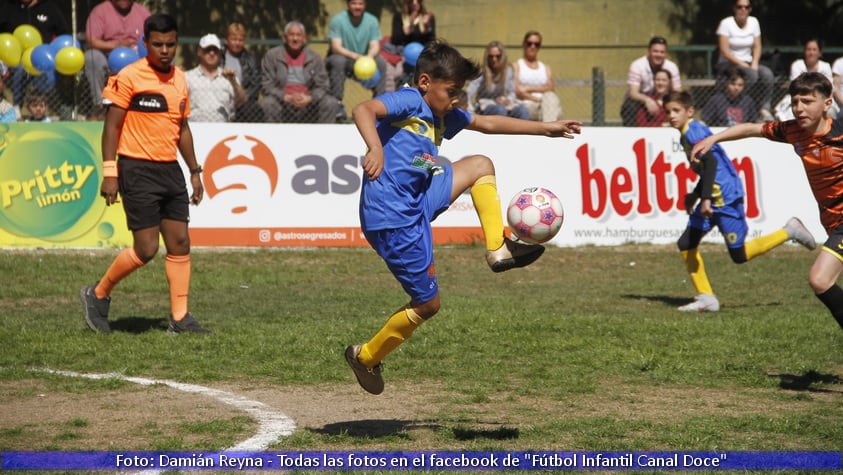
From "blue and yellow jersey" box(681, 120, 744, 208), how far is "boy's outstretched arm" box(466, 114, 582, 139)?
16.3ft

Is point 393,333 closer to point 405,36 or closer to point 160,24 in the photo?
point 160,24

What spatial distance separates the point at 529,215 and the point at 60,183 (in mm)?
9745

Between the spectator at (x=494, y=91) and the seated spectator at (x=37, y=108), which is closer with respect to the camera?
the seated spectator at (x=37, y=108)

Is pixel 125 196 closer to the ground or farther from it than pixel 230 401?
farther from it

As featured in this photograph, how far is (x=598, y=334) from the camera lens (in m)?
10.2

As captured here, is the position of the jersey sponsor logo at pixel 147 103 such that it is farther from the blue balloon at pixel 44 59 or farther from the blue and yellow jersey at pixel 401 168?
the blue balloon at pixel 44 59

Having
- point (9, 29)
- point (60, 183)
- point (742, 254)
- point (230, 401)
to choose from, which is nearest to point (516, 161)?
point (742, 254)

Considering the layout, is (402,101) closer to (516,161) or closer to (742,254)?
(742,254)

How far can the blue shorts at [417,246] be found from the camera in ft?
21.6

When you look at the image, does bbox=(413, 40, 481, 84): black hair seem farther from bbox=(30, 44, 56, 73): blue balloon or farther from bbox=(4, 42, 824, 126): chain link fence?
bbox=(30, 44, 56, 73): blue balloon

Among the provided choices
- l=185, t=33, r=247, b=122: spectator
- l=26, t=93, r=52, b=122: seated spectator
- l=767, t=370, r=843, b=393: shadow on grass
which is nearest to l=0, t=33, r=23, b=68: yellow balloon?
l=26, t=93, r=52, b=122: seated spectator

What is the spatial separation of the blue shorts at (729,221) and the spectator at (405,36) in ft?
21.1

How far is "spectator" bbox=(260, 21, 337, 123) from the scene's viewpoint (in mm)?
16406

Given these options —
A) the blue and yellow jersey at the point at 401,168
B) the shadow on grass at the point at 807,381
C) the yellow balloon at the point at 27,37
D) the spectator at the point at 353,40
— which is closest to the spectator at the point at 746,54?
the spectator at the point at 353,40
